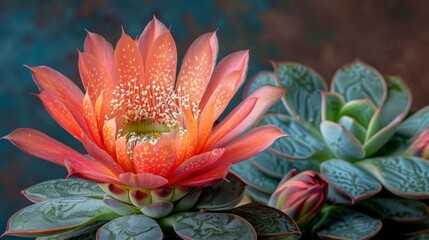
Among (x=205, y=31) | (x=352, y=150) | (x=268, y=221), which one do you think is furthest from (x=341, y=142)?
(x=205, y=31)

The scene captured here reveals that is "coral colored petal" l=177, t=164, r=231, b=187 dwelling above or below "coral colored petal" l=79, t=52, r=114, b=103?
below

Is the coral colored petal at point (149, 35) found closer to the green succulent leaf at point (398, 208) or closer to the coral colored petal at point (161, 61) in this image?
the coral colored petal at point (161, 61)

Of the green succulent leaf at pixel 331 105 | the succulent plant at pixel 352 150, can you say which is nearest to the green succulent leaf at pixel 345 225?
the succulent plant at pixel 352 150

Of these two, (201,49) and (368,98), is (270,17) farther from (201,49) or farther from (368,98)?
(201,49)

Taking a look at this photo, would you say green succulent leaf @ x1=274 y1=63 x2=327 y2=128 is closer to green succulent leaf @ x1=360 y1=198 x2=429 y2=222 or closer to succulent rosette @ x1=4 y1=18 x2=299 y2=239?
green succulent leaf @ x1=360 y1=198 x2=429 y2=222

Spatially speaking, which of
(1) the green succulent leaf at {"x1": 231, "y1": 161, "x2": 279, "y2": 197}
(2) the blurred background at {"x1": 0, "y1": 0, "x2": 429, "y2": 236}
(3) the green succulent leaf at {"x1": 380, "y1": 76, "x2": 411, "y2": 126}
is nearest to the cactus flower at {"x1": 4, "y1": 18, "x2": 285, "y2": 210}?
(1) the green succulent leaf at {"x1": 231, "y1": 161, "x2": 279, "y2": 197}

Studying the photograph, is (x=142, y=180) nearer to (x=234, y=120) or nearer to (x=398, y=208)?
(x=234, y=120)
